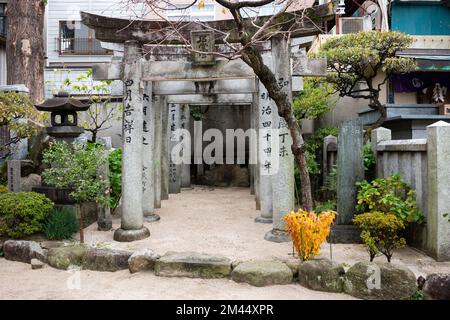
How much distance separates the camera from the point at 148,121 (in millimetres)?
9695

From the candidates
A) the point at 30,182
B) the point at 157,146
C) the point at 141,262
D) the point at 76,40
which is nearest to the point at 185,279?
the point at 141,262

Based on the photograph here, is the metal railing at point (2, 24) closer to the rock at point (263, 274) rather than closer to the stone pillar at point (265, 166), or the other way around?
the stone pillar at point (265, 166)

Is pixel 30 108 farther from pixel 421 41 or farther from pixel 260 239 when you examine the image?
pixel 421 41

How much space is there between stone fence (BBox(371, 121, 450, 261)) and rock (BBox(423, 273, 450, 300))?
1478 millimetres

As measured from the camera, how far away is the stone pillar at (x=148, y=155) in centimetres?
965

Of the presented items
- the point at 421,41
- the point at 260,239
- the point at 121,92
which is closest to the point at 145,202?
the point at 121,92

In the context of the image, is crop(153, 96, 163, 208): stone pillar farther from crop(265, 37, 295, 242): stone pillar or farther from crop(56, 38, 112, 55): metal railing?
crop(56, 38, 112, 55): metal railing

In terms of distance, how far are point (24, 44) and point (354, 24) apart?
14579 millimetres

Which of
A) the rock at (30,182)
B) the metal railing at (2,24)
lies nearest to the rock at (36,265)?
the rock at (30,182)

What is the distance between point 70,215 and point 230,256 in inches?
153

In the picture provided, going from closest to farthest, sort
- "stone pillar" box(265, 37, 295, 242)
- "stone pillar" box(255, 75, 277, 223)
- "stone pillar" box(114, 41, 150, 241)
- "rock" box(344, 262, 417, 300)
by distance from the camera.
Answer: "rock" box(344, 262, 417, 300) < "stone pillar" box(265, 37, 295, 242) < "stone pillar" box(114, 41, 150, 241) < "stone pillar" box(255, 75, 277, 223)

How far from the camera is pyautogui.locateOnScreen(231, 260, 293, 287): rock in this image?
548 centimetres

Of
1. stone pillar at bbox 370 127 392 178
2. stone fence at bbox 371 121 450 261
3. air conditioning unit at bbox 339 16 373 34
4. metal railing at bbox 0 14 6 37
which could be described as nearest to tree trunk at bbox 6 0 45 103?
metal railing at bbox 0 14 6 37

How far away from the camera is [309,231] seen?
5.79 metres
